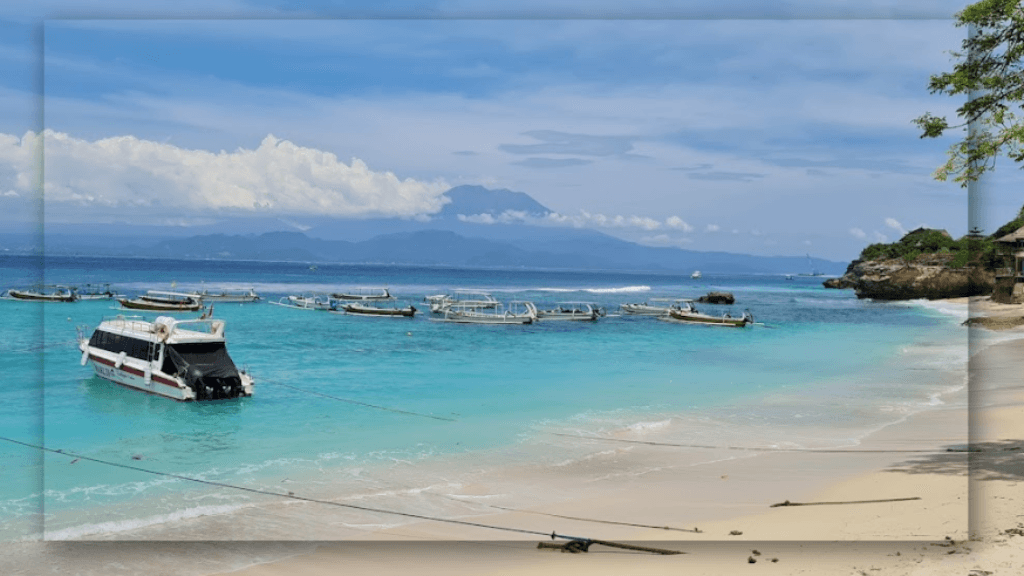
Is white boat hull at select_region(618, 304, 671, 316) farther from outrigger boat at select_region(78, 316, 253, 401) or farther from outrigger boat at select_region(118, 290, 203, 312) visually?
outrigger boat at select_region(78, 316, 253, 401)

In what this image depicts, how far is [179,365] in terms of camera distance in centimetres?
1925

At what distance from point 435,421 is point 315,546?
874 cm

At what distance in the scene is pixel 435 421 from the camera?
1680cm

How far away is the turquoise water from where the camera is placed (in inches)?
427

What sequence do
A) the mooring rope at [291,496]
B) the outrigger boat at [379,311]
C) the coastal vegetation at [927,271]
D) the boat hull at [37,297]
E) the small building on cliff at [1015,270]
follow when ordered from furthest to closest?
the coastal vegetation at [927,271] → the boat hull at [37,297] → the outrigger boat at [379,311] → the small building on cliff at [1015,270] → the mooring rope at [291,496]

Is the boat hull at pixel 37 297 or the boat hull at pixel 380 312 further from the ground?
the boat hull at pixel 37 297

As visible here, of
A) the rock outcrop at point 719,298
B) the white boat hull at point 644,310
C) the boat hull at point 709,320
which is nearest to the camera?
the boat hull at point 709,320

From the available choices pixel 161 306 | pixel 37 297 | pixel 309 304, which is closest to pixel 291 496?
pixel 161 306

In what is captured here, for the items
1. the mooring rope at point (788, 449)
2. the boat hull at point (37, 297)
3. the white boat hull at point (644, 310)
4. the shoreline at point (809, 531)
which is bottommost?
the mooring rope at point (788, 449)

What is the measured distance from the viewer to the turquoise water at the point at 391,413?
10.8m

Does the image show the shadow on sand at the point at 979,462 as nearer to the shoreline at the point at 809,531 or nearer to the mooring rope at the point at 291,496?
the shoreline at the point at 809,531

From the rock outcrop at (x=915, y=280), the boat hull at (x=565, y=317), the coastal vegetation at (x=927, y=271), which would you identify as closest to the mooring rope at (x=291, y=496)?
the boat hull at (x=565, y=317)

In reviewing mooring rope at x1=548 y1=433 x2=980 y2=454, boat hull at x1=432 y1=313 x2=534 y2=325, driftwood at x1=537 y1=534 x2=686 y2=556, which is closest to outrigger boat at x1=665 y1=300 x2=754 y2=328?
boat hull at x1=432 y1=313 x2=534 y2=325

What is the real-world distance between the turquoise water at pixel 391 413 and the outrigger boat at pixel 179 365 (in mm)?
423
